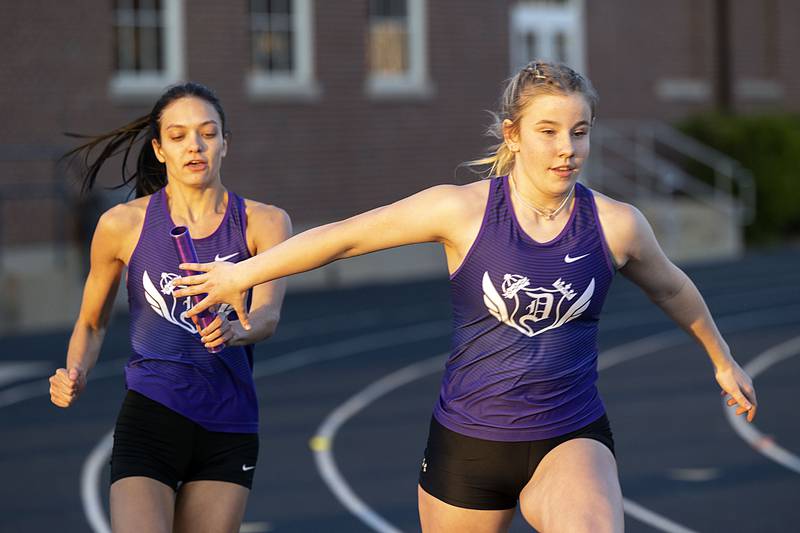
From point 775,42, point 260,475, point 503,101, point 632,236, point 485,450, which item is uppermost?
point 775,42

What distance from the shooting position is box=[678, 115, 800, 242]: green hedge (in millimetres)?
25000

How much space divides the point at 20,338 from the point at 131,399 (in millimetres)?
10436

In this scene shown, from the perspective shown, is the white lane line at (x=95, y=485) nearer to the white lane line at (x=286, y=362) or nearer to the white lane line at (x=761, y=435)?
the white lane line at (x=286, y=362)

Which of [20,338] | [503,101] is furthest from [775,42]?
[503,101]

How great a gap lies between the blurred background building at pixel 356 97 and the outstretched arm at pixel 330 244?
11.8 meters

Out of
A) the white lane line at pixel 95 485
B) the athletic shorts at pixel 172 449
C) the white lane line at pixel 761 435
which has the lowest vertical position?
the white lane line at pixel 761 435

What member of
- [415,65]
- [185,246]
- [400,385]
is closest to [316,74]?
[415,65]

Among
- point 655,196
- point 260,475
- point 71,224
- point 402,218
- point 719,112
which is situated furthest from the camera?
point 719,112

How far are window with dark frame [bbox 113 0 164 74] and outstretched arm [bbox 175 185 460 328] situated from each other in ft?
48.4

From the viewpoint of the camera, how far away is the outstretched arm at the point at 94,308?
4.88 m

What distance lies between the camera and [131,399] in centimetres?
487

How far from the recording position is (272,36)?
65.8ft

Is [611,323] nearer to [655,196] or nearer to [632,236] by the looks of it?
[655,196]

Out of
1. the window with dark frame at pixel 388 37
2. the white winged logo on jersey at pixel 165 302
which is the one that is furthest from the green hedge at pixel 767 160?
the white winged logo on jersey at pixel 165 302
